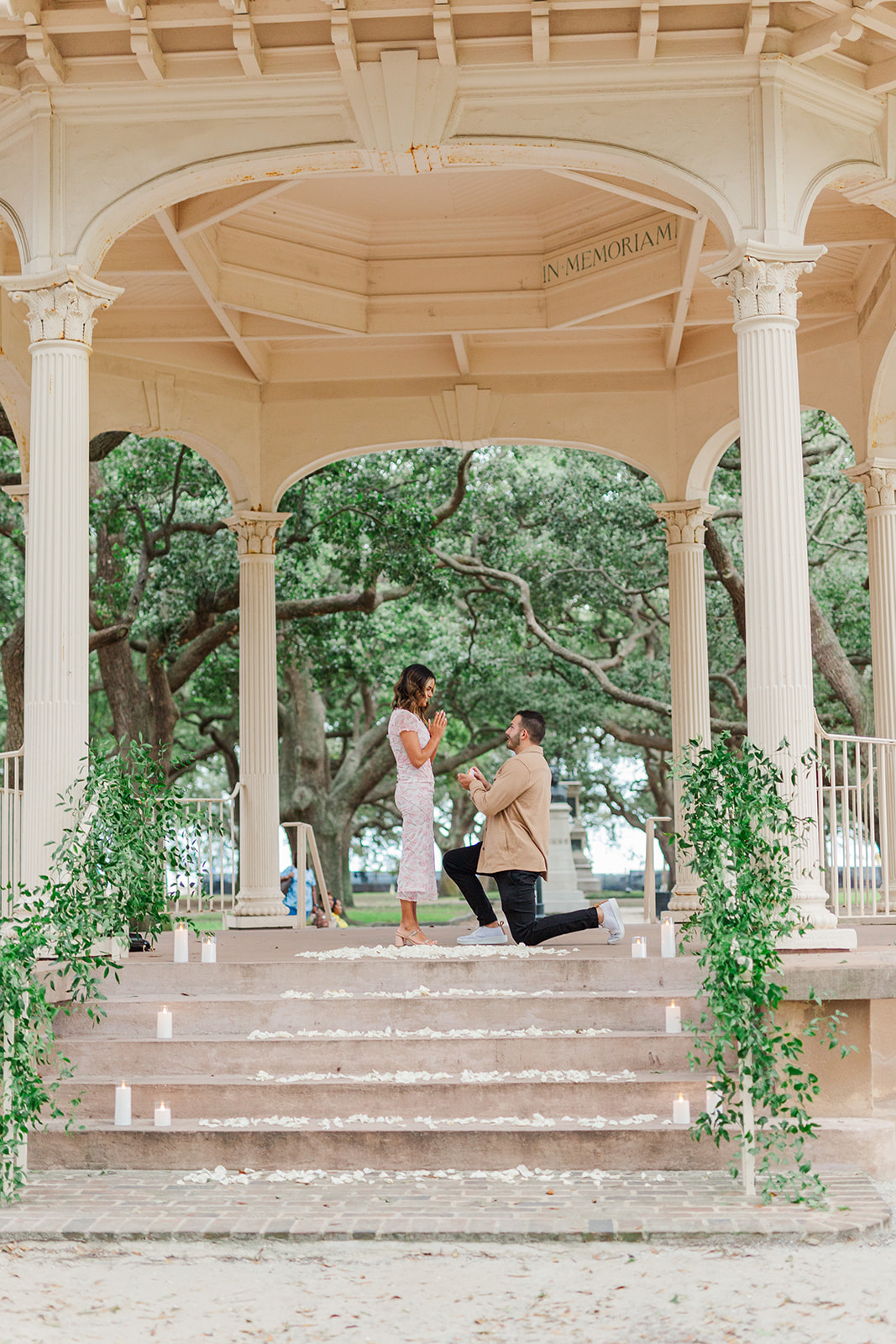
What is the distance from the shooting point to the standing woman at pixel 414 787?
7.98 meters

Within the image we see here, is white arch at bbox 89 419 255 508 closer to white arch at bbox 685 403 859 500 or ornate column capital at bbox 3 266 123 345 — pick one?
white arch at bbox 685 403 859 500

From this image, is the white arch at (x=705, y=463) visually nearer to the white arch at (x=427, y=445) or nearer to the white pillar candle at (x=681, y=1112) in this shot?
the white arch at (x=427, y=445)

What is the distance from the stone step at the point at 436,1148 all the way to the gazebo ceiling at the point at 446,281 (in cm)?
629

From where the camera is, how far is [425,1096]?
240 inches

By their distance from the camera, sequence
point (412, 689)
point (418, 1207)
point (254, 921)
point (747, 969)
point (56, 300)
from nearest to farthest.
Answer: point (418, 1207), point (747, 969), point (56, 300), point (412, 689), point (254, 921)

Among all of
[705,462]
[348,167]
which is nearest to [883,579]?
[705,462]

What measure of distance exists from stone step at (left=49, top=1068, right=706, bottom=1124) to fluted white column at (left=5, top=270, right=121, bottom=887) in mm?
1527

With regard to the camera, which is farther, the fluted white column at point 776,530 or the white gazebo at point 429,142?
the white gazebo at point 429,142

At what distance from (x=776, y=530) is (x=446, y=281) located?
17.2 ft

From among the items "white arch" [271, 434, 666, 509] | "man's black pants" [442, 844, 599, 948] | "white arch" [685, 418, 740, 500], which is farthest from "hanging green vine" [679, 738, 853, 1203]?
"white arch" [271, 434, 666, 509]

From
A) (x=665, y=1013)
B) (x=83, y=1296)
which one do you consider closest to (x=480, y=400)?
(x=665, y=1013)

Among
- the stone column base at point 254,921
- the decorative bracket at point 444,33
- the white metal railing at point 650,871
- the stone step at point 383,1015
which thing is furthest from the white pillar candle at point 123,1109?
the white metal railing at point 650,871

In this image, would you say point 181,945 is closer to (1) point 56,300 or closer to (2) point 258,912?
(1) point 56,300

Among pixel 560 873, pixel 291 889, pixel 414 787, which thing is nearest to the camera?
pixel 414 787
